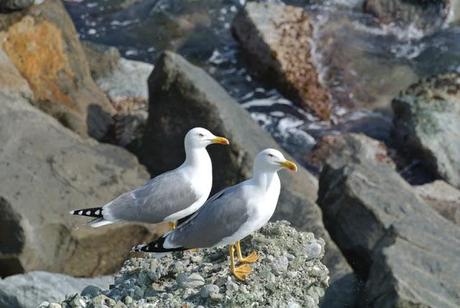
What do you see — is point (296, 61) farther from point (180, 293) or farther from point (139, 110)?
point (180, 293)

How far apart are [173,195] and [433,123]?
260 inches

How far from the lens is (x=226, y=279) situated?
5.85 metres

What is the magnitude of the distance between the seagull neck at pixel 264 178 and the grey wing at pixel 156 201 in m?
0.92

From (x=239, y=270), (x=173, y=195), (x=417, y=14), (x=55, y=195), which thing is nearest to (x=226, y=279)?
(x=239, y=270)

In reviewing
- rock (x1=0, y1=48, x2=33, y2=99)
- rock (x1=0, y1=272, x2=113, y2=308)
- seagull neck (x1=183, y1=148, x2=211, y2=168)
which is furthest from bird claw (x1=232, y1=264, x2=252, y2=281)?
rock (x1=0, y1=48, x2=33, y2=99)

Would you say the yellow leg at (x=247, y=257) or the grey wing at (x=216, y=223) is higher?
the grey wing at (x=216, y=223)

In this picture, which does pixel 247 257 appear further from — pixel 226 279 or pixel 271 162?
pixel 271 162

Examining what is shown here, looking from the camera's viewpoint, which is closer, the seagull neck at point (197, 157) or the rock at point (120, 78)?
the seagull neck at point (197, 157)

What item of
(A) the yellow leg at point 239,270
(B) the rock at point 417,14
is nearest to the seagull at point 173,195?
(A) the yellow leg at point 239,270

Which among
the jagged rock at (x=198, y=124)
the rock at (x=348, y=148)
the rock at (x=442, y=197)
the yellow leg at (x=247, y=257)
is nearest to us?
the yellow leg at (x=247, y=257)

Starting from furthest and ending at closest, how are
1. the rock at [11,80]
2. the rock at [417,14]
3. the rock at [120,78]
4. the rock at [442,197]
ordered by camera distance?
the rock at [417,14] < the rock at [120,78] < the rock at [442,197] < the rock at [11,80]

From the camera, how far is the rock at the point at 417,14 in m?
16.1

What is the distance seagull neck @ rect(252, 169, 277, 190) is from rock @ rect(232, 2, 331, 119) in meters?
7.44

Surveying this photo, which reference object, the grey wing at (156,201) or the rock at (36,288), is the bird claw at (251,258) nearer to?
the grey wing at (156,201)
